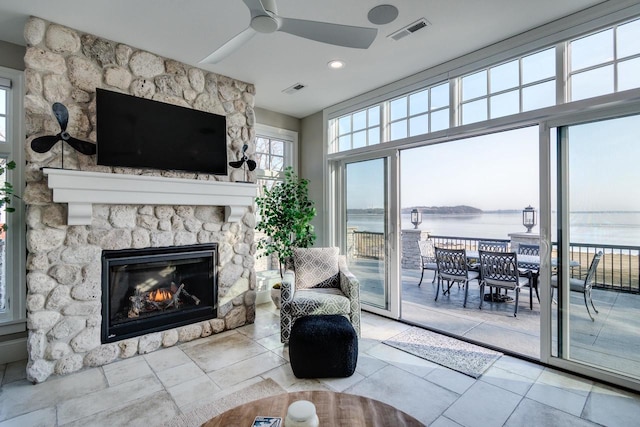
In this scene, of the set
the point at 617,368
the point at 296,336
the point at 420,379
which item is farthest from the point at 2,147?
the point at 617,368

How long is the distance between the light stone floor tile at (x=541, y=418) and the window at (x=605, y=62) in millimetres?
2329

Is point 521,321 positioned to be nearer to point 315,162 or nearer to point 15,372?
point 315,162

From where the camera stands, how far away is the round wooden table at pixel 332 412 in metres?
1.35

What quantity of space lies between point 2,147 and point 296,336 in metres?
3.09

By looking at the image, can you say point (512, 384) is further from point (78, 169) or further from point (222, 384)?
point (78, 169)

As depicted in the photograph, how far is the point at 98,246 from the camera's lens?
2791 millimetres

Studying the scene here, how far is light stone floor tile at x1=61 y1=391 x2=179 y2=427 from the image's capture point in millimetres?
1985

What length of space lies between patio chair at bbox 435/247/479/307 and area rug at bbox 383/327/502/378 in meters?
1.56

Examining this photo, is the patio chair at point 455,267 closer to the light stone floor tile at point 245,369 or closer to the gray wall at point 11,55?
the light stone floor tile at point 245,369

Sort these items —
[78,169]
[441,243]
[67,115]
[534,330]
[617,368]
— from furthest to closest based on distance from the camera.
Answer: [441,243] → [534,330] → [78,169] → [67,115] → [617,368]

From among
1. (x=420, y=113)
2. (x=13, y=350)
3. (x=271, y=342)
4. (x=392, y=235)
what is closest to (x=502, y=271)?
(x=392, y=235)

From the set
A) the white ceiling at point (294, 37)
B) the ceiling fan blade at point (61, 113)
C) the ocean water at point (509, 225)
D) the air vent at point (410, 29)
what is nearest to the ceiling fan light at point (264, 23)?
the white ceiling at point (294, 37)

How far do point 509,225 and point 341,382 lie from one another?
7273 mm

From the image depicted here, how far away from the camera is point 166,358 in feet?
9.48
